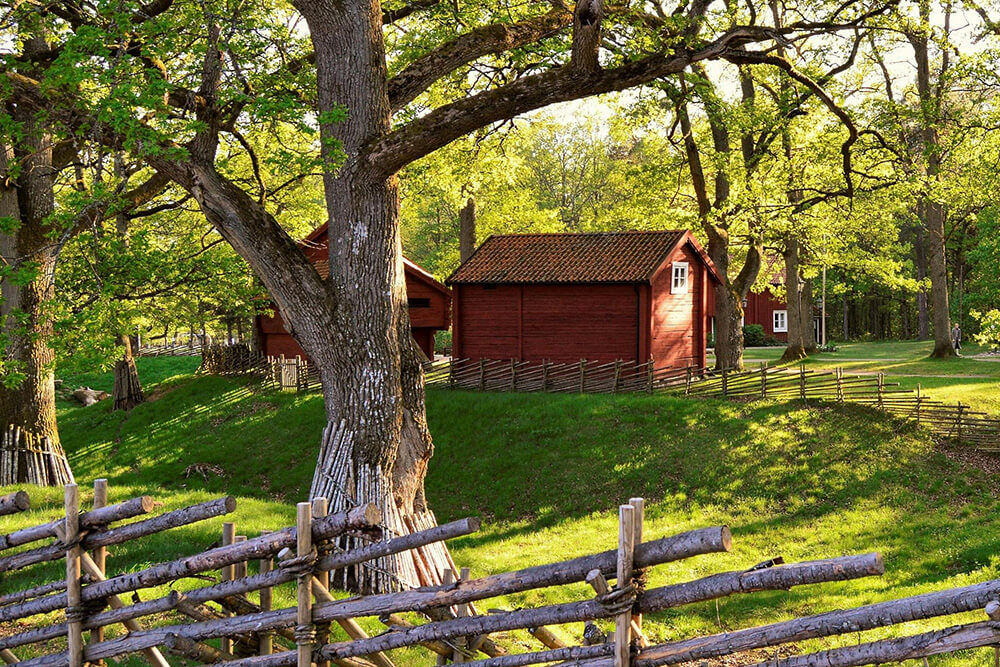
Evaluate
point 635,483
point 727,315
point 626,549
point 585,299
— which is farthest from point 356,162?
point 727,315

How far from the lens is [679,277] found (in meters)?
31.4

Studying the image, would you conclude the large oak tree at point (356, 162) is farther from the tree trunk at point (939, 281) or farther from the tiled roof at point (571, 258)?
the tree trunk at point (939, 281)

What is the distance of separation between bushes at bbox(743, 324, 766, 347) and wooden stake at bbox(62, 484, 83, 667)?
1951 inches

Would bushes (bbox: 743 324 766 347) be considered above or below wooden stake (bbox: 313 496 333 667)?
above

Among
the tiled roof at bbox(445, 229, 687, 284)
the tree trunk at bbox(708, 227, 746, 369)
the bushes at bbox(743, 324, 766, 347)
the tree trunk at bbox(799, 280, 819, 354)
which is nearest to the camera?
the tree trunk at bbox(708, 227, 746, 369)

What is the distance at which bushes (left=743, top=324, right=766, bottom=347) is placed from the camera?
175 feet

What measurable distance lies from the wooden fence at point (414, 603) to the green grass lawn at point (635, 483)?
2.86m

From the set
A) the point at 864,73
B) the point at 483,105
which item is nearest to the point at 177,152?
the point at 483,105

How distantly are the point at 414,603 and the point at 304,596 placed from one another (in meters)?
0.85

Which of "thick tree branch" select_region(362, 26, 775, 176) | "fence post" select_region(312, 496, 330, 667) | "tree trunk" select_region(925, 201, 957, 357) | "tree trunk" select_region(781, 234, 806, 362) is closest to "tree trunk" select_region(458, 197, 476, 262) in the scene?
"tree trunk" select_region(781, 234, 806, 362)

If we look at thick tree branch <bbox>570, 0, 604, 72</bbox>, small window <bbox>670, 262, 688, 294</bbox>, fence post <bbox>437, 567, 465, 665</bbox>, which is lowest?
fence post <bbox>437, 567, 465, 665</bbox>

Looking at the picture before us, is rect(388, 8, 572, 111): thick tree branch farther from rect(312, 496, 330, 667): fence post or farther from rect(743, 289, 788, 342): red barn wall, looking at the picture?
rect(743, 289, 788, 342): red barn wall

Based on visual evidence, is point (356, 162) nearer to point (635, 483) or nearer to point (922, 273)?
point (635, 483)

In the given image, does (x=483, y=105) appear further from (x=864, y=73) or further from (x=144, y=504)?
(x=864, y=73)
